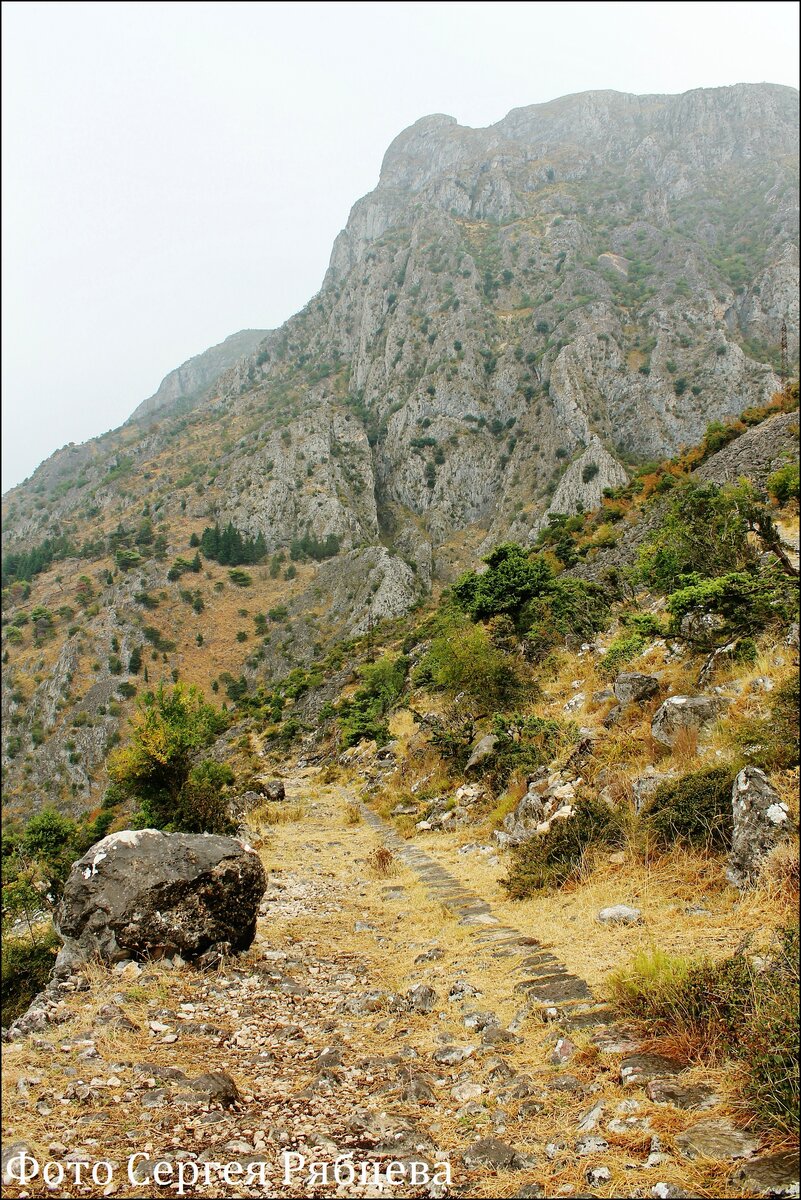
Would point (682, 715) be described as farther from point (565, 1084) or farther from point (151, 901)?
point (151, 901)

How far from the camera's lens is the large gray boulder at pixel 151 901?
18.5 feet

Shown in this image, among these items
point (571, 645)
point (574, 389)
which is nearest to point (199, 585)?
point (574, 389)

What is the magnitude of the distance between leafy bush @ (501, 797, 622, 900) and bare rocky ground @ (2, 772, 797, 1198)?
1.09 m

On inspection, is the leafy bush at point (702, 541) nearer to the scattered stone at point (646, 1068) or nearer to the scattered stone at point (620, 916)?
the scattered stone at point (620, 916)

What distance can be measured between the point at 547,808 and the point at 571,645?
370 inches

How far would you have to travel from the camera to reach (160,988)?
5082 millimetres

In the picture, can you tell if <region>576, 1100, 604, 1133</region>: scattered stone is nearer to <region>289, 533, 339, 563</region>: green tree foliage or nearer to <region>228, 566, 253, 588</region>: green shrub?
<region>228, 566, 253, 588</region>: green shrub

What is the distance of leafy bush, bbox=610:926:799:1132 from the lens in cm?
281

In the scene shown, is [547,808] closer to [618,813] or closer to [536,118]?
[618,813]

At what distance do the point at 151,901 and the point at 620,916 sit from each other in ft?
14.5

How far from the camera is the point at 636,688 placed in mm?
10219

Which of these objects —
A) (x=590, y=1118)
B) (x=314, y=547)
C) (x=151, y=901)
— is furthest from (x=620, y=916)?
(x=314, y=547)

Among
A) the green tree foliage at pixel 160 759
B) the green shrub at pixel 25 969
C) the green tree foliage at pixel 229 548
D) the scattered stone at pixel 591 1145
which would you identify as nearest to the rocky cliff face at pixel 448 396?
the green tree foliage at pixel 229 548

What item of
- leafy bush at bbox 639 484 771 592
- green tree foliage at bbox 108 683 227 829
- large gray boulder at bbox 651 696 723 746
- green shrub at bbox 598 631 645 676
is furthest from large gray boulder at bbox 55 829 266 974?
green shrub at bbox 598 631 645 676
